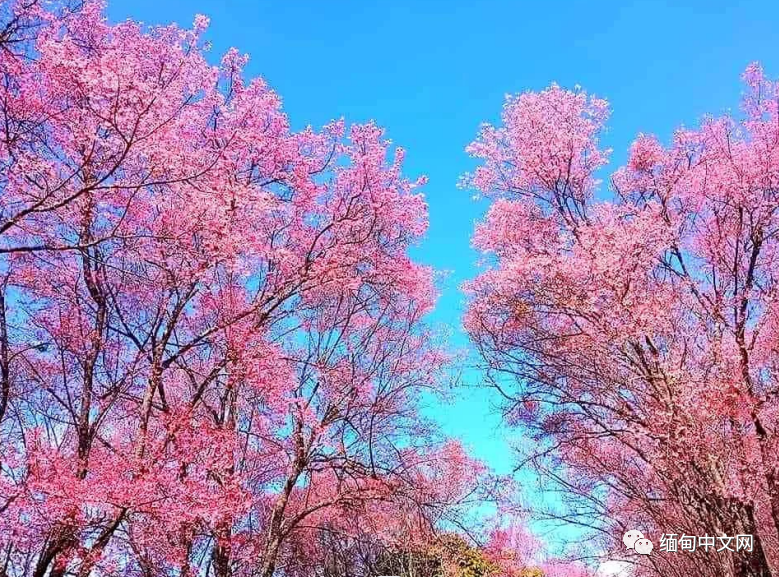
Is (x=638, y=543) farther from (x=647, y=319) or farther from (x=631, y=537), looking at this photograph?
(x=647, y=319)

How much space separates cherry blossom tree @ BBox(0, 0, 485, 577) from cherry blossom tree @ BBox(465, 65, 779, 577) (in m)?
2.22

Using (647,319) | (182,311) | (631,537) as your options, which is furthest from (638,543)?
(182,311)

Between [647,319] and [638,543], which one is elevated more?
[647,319]

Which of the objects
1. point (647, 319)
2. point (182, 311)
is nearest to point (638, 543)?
point (647, 319)

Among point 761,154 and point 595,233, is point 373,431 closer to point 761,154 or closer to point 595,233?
point 595,233

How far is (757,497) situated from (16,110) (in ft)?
35.1

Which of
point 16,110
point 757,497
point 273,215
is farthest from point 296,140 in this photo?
point 757,497

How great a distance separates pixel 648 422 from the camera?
26.7 feet

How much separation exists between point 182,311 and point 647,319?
6.90 metres

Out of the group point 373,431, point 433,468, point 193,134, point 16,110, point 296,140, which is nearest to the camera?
point 16,110

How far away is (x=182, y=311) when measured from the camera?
919 centimetres

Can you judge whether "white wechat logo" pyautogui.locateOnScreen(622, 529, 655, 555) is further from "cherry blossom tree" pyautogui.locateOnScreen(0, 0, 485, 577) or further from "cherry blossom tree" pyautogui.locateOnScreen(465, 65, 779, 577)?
"cherry blossom tree" pyautogui.locateOnScreen(0, 0, 485, 577)

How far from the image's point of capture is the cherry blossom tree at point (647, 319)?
7898mm

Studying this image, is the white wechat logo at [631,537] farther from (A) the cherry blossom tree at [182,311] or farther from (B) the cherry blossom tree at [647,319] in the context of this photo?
(A) the cherry blossom tree at [182,311]
